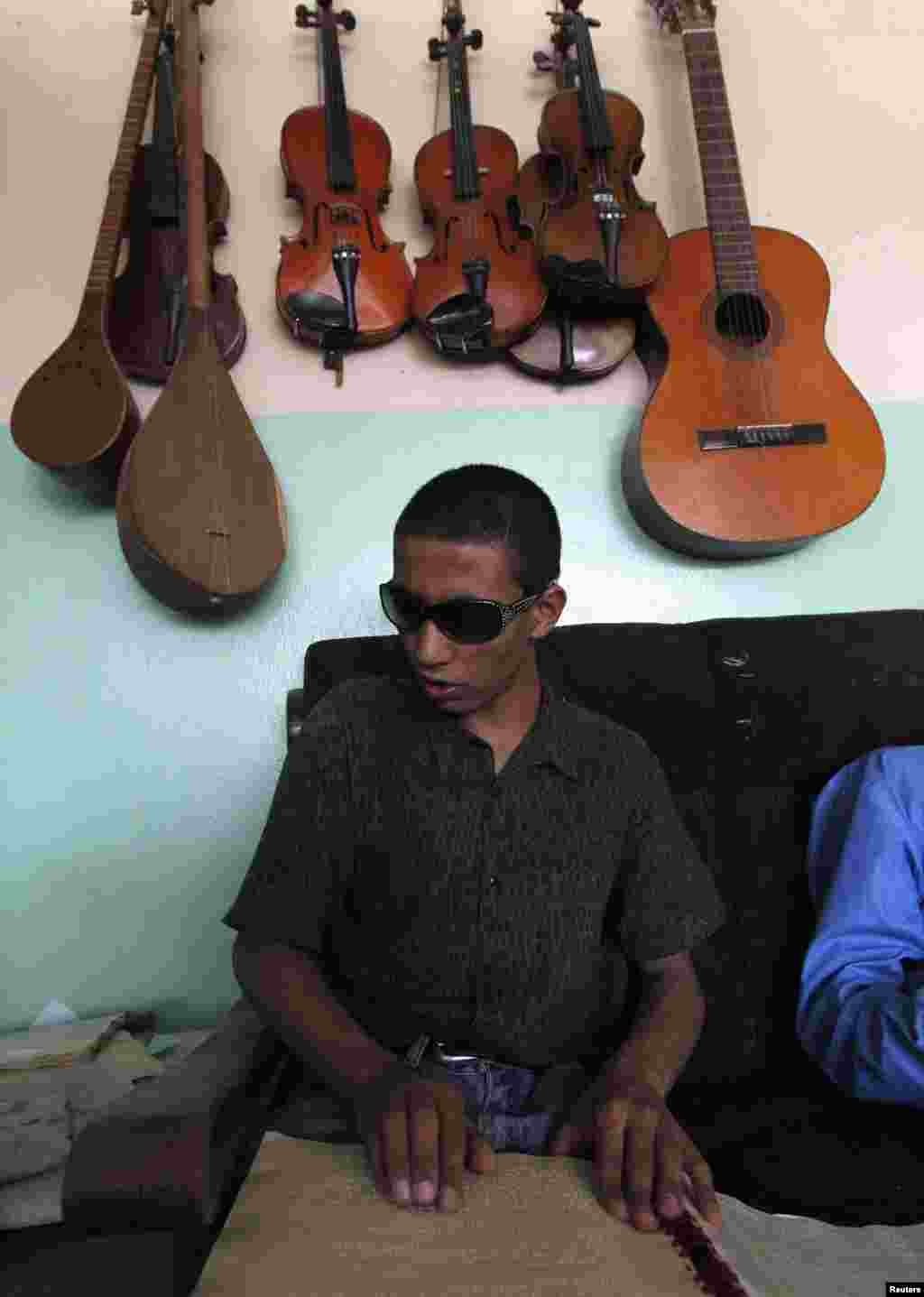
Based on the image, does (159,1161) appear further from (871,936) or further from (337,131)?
(337,131)

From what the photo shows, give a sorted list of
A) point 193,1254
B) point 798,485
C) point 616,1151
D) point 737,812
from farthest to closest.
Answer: point 798,485 → point 737,812 → point 616,1151 → point 193,1254

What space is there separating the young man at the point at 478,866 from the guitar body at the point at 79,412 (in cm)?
86

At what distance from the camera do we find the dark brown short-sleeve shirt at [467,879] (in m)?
1.13

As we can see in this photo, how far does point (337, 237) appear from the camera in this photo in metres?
1.94

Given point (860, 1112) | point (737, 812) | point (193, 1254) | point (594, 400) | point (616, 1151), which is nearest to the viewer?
point (193, 1254)

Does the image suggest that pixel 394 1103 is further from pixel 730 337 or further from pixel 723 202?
pixel 723 202

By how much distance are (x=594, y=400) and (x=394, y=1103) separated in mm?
1592

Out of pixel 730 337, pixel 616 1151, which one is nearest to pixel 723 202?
pixel 730 337

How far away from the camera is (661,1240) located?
713mm

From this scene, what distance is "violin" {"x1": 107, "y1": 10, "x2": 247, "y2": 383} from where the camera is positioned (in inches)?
75.2

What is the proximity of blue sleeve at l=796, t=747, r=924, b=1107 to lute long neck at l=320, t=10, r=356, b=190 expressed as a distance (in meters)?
1.47

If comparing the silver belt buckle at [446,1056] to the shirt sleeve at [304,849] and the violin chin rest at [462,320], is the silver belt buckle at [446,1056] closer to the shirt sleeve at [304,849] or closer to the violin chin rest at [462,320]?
the shirt sleeve at [304,849]

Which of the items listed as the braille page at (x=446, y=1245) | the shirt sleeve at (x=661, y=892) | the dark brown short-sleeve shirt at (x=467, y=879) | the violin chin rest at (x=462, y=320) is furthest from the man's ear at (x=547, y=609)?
the violin chin rest at (x=462, y=320)

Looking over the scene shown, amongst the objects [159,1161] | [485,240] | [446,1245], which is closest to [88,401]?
[485,240]
